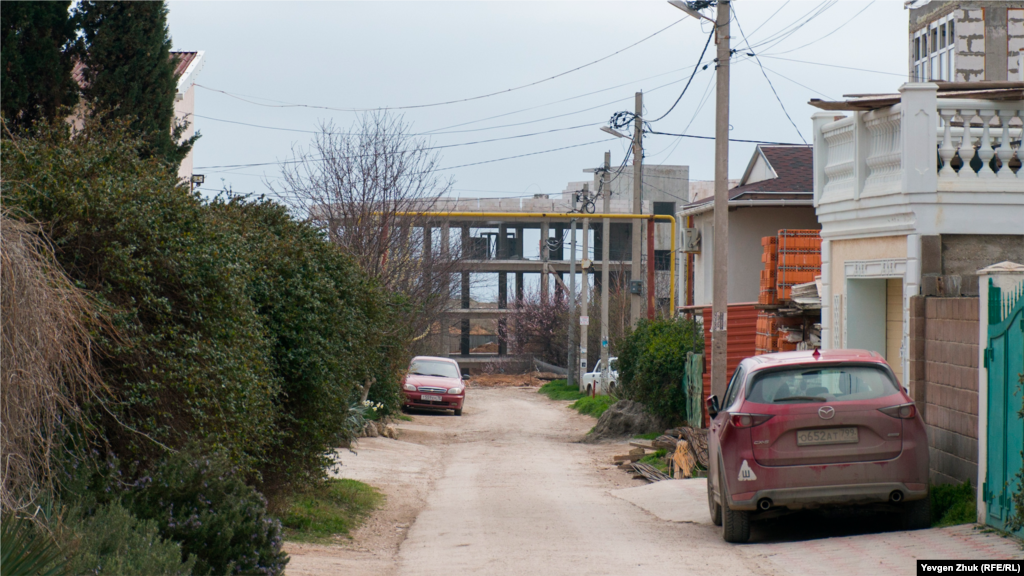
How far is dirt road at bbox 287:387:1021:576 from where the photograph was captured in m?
7.68

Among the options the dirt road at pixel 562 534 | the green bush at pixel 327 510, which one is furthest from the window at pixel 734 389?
the green bush at pixel 327 510

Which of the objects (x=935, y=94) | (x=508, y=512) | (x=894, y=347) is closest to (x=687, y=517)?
(x=508, y=512)

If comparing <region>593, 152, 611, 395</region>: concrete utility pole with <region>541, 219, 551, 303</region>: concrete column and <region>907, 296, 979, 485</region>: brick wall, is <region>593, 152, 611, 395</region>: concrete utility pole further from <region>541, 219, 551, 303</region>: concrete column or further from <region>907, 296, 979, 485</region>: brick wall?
<region>907, 296, 979, 485</region>: brick wall

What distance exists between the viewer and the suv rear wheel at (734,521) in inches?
346

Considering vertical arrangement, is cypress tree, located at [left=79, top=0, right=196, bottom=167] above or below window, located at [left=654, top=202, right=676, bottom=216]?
below

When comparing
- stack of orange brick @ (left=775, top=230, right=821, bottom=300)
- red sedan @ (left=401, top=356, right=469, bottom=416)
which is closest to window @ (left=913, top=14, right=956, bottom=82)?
stack of orange brick @ (left=775, top=230, right=821, bottom=300)

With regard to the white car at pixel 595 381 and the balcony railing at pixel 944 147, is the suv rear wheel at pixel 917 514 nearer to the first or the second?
the balcony railing at pixel 944 147

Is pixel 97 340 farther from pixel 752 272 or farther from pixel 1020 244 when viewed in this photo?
pixel 752 272

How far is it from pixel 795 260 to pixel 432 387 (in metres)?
14.7

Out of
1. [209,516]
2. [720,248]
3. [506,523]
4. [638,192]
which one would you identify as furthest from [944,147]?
[638,192]

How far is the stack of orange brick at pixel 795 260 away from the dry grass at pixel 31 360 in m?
13.2

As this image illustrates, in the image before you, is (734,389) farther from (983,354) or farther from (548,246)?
(548,246)

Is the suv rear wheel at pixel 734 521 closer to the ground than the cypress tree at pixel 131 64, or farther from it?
closer to the ground

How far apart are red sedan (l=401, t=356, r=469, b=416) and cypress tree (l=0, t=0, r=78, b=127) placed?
53.5 feet
